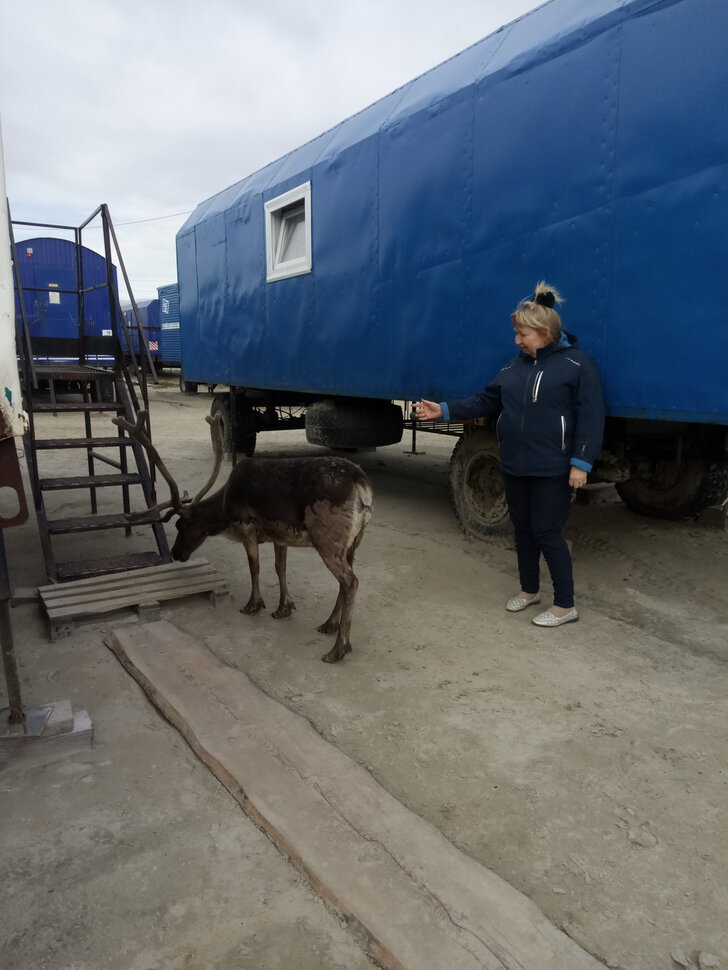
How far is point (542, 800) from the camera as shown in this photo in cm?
245

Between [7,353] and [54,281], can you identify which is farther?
[54,281]

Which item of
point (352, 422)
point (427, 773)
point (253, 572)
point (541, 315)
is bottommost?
point (427, 773)

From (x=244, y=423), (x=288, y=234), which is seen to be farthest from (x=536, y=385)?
(x=244, y=423)

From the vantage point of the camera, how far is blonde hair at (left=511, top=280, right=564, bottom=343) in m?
3.79

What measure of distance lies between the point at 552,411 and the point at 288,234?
506cm

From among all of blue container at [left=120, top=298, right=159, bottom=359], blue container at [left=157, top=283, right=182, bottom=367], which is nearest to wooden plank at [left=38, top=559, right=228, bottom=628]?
blue container at [left=157, top=283, right=182, bottom=367]

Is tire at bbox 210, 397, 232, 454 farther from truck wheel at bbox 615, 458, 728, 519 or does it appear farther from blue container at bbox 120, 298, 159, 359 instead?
blue container at bbox 120, 298, 159, 359

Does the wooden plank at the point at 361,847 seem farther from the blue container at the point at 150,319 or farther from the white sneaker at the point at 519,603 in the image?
the blue container at the point at 150,319

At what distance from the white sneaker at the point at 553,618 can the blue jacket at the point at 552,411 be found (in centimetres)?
89

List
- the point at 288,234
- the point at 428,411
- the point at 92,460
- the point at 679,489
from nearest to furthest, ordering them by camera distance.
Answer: the point at 428,411 → the point at 679,489 → the point at 92,460 → the point at 288,234

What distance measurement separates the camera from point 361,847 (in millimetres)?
2148

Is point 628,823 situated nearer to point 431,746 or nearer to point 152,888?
point 431,746

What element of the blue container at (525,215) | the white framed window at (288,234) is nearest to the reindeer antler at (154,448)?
the blue container at (525,215)

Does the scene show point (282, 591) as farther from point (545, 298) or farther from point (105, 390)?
point (105, 390)
